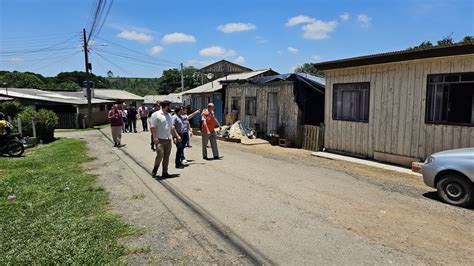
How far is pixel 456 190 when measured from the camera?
22.6 feet

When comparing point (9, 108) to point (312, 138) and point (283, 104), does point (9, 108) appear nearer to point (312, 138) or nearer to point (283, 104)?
point (283, 104)

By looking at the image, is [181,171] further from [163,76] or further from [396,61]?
[163,76]

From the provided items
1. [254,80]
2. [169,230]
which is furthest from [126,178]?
[254,80]

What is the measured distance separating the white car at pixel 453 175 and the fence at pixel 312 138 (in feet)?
24.5

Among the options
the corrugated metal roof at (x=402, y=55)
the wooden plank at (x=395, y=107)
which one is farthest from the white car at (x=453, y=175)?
the wooden plank at (x=395, y=107)

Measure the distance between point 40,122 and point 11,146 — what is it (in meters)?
5.76

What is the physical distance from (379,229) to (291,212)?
139 centimetres

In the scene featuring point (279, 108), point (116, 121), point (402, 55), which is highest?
point (402, 55)

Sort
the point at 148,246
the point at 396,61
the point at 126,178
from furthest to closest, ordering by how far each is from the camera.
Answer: the point at 396,61, the point at 126,178, the point at 148,246

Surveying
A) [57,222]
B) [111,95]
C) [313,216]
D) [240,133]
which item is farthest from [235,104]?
[111,95]

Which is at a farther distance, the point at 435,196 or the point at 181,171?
the point at 181,171

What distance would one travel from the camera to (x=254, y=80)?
19672 mm

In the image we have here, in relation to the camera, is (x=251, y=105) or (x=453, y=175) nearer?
(x=453, y=175)

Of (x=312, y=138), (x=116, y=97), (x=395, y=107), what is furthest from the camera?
(x=116, y=97)
